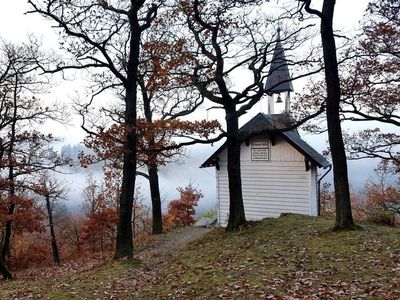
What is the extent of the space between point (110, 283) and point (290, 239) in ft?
18.6

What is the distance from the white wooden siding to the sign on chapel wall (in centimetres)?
21

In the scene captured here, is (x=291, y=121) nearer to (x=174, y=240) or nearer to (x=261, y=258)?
(x=261, y=258)

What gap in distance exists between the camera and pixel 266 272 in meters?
8.44

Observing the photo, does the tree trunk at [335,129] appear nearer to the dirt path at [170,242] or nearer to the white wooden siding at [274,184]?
the dirt path at [170,242]

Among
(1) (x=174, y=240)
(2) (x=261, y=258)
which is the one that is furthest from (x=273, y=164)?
(2) (x=261, y=258)

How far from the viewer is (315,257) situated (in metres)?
9.25

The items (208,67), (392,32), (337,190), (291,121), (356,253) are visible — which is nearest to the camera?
(356,253)

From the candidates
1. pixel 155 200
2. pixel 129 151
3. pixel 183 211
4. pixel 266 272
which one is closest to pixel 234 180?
pixel 129 151

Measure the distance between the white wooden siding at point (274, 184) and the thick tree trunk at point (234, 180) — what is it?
463 centimetres

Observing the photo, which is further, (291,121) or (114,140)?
(291,121)

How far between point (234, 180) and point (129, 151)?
5.02 meters

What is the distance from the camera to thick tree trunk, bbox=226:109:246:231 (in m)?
15.2

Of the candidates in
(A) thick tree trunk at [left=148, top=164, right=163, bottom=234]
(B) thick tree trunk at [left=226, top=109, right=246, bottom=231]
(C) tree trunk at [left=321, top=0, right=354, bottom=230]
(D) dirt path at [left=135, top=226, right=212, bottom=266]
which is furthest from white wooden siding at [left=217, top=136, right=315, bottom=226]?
(C) tree trunk at [left=321, top=0, right=354, bottom=230]

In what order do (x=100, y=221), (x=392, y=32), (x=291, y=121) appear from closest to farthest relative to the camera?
(x=392, y=32) → (x=291, y=121) → (x=100, y=221)
